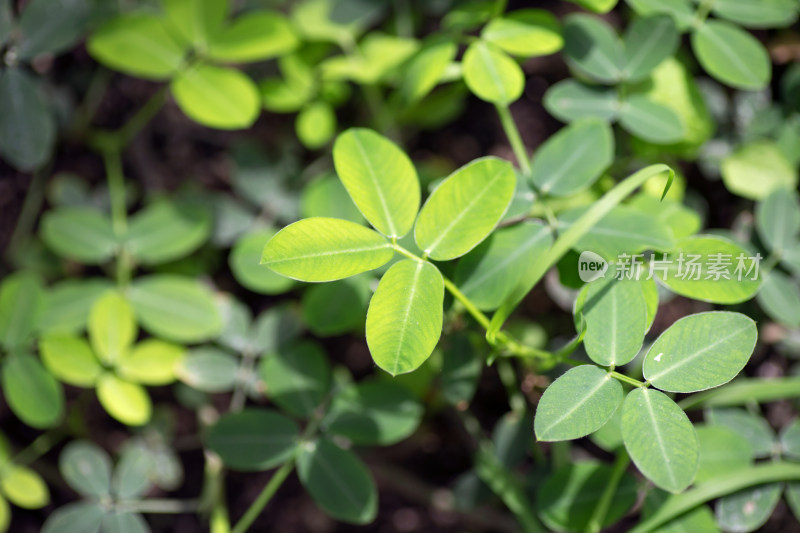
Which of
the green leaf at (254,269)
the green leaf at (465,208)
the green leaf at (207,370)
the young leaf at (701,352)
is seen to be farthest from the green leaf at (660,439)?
the green leaf at (207,370)

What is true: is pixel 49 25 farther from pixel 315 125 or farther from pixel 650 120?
pixel 650 120

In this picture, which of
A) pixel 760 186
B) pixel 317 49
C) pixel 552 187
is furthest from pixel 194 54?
pixel 760 186

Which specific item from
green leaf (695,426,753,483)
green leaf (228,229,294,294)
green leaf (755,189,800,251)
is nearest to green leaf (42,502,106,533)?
green leaf (228,229,294,294)

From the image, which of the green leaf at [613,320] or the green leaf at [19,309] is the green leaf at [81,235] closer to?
the green leaf at [19,309]

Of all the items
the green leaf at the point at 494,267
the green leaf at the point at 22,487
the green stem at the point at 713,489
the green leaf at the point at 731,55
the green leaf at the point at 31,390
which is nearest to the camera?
the green leaf at the point at 494,267

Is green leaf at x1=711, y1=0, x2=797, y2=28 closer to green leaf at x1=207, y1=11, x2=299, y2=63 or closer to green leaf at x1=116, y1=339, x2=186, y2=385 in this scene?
green leaf at x1=207, y1=11, x2=299, y2=63
